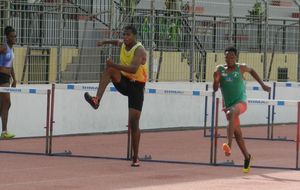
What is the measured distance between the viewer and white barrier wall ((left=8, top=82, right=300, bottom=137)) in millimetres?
20062

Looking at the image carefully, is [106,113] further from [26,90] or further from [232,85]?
[232,85]

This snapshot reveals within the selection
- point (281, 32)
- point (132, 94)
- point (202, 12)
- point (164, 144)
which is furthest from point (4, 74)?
point (281, 32)

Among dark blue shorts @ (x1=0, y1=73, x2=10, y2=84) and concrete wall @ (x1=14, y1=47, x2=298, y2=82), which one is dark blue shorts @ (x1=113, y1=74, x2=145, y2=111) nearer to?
dark blue shorts @ (x1=0, y1=73, x2=10, y2=84)

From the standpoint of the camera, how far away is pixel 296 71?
28281mm

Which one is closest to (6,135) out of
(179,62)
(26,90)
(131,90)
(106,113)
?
(26,90)

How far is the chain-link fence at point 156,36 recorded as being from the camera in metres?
21.0

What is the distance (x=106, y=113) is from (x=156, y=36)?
2.97 metres

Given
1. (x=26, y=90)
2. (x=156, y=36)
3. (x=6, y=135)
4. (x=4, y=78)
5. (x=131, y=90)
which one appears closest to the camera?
(x=131, y=90)

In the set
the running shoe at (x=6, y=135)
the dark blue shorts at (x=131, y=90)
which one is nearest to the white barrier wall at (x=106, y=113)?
the running shoe at (x=6, y=135)

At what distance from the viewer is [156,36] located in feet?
78.7

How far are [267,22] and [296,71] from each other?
2399mm

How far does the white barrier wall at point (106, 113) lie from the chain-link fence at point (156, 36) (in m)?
0.64

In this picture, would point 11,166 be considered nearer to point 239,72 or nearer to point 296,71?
point 239,72

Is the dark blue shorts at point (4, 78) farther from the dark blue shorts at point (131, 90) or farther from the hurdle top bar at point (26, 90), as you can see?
the dark blue shorts at point (131, 90)
